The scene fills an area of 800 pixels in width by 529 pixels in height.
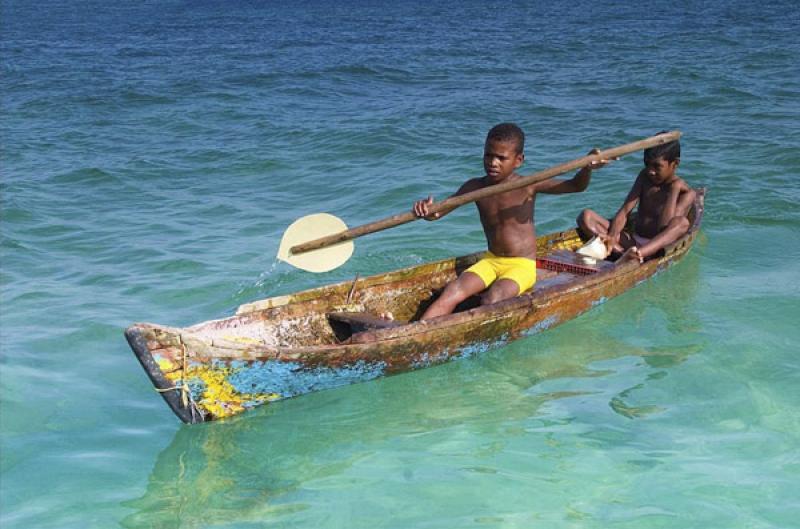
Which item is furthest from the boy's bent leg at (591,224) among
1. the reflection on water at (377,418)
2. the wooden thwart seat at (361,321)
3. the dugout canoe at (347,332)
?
the wooden thwart seat at (361,321)

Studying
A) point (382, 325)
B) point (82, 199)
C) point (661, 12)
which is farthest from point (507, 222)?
point (661, 12)

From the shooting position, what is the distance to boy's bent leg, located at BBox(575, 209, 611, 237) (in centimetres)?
738

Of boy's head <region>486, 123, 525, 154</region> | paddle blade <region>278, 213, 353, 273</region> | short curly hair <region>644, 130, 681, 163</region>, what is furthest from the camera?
short curly hair <region>644, 130, 681, 163</region>

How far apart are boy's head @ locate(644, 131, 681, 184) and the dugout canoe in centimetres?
48

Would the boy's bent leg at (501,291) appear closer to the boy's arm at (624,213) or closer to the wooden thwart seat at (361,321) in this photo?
the wooden thwart seat at (361,321)

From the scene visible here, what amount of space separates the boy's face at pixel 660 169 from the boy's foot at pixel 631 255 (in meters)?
0.66

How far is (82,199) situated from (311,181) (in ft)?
7.93

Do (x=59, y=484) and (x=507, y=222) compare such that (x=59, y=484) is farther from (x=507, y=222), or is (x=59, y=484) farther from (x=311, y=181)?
(x=311, y=181)

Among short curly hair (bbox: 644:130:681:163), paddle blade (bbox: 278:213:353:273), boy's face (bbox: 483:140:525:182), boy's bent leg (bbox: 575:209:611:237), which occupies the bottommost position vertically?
boy's bent leg (bbox: 575:209:611:237)

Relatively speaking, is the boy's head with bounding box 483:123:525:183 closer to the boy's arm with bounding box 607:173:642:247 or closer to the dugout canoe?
the dugout canoe

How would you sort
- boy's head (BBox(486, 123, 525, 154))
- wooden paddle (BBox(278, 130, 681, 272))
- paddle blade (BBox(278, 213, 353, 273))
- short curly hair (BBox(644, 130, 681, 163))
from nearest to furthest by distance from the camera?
wooden paddle (BBox(278, 130, 681, 272)) < boy's head (BBox(486, 123, 525, 154)) < paddle blade (BBox(278, 213, 353, 273)) < short curly hair (BBox(644, 130, 681, 163))

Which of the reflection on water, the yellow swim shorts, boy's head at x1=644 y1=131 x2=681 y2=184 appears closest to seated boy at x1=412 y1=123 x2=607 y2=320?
the yellow swim shorts

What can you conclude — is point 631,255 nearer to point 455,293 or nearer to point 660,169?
point 660,169

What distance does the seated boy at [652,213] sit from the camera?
23.1 feet
